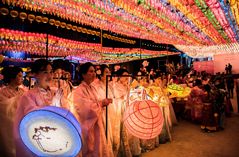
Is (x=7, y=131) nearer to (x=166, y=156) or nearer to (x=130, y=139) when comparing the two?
(x=130, y=139)

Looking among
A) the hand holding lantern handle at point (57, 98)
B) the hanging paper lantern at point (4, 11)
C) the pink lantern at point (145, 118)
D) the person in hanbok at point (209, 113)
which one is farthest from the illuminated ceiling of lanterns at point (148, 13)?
the person in hanbok at point (209, 113)

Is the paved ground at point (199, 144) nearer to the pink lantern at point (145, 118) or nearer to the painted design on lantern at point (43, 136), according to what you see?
the pink lantern at point (145, 118)

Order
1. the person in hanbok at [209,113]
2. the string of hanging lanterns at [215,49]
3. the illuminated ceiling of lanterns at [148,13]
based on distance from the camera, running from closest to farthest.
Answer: the illuminated ceiling of lanterns at [148,13] → the person in hanbok at [209,113] → the string of hanging lanterns at [215,49]

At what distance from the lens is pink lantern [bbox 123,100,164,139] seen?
8.86 ft

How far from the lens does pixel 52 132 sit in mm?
1737

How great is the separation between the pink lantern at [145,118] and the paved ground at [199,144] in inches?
117

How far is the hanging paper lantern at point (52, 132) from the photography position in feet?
5.57

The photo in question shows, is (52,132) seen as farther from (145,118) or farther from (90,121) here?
(90,121)

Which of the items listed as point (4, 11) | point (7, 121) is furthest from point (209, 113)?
point (4, 11)

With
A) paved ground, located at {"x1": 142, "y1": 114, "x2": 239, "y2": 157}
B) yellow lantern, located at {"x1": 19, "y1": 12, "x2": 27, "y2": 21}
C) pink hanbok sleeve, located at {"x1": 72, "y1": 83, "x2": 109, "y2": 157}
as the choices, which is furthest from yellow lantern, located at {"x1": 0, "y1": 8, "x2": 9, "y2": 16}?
paved ground, located at {"x1": 142, "y1": 114, "x2": 239, "y2": 157}

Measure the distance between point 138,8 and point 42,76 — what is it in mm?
2083

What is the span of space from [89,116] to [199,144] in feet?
14.4

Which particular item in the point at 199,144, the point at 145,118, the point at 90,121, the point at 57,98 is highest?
the point at 57,98

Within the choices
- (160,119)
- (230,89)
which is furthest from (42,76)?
(230,89)
